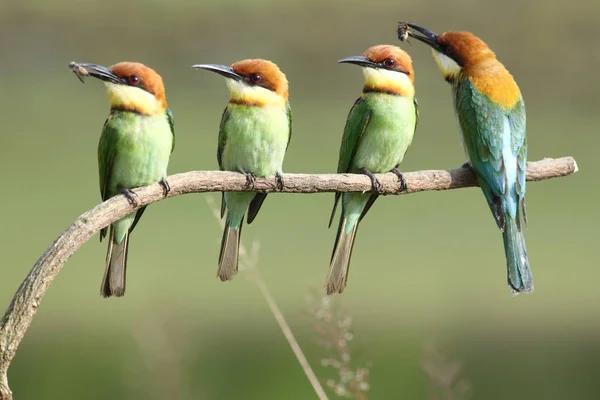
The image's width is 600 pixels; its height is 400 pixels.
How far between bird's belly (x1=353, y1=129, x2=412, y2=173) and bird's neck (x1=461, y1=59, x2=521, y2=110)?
379mm

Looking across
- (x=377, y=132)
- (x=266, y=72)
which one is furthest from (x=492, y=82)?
(x=266, y=72)

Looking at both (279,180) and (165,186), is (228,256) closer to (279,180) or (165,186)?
(279,180)

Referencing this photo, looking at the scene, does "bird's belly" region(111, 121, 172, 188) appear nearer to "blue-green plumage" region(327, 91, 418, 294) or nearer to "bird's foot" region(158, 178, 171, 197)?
"bird's foot" region(158, 178, 171, 197)

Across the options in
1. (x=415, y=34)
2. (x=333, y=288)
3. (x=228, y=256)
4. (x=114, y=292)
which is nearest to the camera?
(x=114, y=292)

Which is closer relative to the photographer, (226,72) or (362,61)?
(226,72)

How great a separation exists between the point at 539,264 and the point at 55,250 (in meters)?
7.27

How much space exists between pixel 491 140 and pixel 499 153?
7cm

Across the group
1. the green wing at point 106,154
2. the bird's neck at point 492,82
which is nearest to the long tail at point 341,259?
the bird's neck at point 492,82

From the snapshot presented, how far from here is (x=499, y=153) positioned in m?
2.91

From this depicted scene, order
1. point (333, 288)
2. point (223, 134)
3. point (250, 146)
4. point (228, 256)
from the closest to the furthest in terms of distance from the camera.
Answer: point (333, 288) < point (228, 256) < point (250, 146) < point (223, 134)

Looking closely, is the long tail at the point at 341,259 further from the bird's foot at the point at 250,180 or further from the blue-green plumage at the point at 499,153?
the blue-green plumage at the point at 499,153

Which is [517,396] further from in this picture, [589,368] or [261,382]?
[261,382]

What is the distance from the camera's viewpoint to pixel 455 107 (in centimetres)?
310

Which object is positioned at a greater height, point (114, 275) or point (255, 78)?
point (255, 78)
